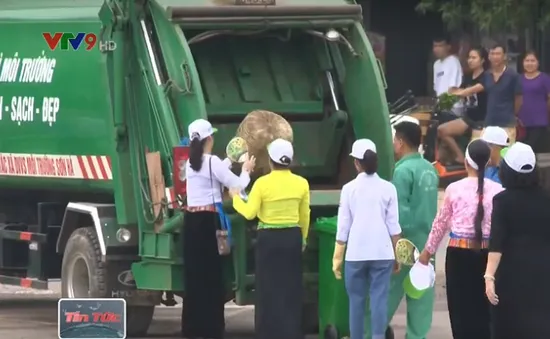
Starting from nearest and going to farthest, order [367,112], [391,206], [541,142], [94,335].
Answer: [94,335] < [391,206] < [367,112] < [541,142]

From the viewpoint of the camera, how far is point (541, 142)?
20.1 meters

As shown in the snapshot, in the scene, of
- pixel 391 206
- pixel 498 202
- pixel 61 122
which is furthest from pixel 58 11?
pixel 498 202

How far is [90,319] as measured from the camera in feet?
36.9

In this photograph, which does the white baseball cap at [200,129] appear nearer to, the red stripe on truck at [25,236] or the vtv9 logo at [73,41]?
the vtv9 logo at [73,41]

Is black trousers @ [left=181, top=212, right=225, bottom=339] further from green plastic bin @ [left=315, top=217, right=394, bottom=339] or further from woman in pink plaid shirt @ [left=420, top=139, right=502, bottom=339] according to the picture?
woman in pink plaid shirt @ [left=420, top=139, right=502, bottom=339]

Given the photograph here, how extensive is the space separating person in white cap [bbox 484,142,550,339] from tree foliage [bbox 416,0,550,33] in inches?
408

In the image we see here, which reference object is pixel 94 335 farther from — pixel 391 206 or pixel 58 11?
pixel 58 11

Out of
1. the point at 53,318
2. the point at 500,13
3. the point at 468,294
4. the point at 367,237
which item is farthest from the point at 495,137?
the point at 500,13

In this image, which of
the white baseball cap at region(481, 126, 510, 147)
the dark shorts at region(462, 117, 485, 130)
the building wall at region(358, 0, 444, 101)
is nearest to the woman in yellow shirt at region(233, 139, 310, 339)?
the white baseball cap at region(481, 126, 510, 147)

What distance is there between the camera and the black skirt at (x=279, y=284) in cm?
1236

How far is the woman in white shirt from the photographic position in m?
12.6

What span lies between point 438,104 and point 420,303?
7.96 meters

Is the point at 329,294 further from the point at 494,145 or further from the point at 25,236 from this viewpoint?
the point at 25,236

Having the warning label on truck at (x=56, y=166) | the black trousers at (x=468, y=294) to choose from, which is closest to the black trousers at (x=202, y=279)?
the warning label on truck at (x=56, y=166)
